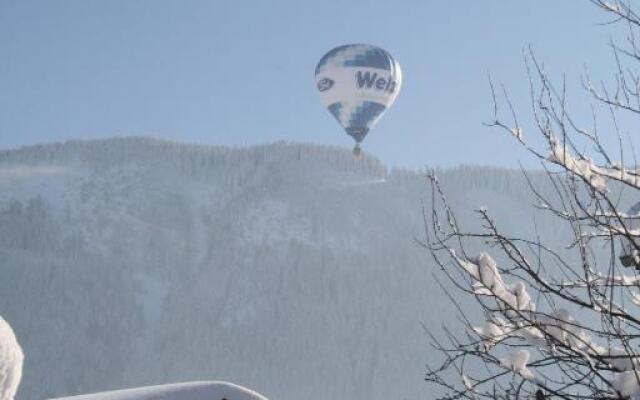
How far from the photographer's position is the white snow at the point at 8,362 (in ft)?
9.95

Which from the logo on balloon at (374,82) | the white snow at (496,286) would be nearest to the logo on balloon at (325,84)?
the logo on balloon at (374,82)

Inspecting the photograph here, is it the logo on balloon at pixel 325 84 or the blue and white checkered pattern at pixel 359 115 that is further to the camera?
the logo on balloon at pixel 325 84

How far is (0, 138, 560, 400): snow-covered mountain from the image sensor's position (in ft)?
290

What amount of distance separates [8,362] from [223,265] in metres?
105

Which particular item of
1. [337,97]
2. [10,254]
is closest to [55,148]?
[10,254]

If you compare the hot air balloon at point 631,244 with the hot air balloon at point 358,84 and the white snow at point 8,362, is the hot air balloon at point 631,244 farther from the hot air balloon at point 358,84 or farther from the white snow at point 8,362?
the hot air balloon at point 358,84

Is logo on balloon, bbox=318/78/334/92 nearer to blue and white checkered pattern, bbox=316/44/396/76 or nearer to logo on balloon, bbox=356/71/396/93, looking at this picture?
blue and white checkered pattern, bbox=316/44/396/76

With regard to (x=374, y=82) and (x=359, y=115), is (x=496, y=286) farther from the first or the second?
(x=374, y=82)

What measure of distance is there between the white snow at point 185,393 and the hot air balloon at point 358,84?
4362cm

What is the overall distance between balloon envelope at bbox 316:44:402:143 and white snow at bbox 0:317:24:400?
148 feet

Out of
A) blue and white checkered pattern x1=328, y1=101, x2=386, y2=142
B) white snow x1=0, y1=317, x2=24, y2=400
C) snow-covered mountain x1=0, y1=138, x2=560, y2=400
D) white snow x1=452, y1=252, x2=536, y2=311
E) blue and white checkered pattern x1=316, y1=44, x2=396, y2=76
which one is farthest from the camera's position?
snow-covered mountain x1=0, y1=138, x2=560, y2=400

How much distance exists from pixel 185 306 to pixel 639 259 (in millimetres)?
99032

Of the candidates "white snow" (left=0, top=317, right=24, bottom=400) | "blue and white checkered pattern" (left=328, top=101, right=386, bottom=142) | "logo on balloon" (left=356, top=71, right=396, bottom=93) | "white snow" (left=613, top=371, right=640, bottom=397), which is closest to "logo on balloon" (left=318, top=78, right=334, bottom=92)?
"blue and white checkered pattern" (left=328, top=101, right=386, bottom=142)

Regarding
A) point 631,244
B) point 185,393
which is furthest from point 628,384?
point 185,393
